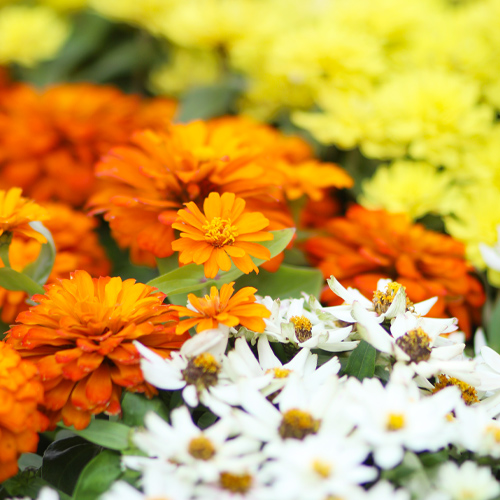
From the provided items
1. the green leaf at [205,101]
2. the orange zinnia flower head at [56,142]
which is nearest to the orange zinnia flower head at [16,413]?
the orange zinnia flower head at [56,142]

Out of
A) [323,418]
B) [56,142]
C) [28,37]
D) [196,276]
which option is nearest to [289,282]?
[196,276]

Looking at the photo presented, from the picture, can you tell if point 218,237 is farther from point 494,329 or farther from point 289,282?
point 494,329

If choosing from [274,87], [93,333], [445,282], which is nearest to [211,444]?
[93,333]

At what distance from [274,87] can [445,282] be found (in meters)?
0.46

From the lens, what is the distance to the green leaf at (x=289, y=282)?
555 millimetres

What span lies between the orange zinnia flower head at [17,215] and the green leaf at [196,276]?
11cm

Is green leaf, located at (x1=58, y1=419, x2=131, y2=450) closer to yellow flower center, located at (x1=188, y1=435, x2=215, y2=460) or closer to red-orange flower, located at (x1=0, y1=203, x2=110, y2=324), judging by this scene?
yellow flower center, located at (x1=188, y1=435, x2=215, y2=460)

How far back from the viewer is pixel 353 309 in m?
0.41

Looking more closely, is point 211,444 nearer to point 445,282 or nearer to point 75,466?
point 75,466

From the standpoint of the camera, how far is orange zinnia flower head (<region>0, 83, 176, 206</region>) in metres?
0.77

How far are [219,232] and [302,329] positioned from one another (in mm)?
104

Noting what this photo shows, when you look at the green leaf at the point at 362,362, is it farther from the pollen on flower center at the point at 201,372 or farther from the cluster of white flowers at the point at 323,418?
the pollen on flower center at the point at 201,372

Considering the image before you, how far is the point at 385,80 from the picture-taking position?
846 mm

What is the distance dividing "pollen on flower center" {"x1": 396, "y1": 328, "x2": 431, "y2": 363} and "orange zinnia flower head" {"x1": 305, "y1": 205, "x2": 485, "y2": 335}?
0.49 ft
